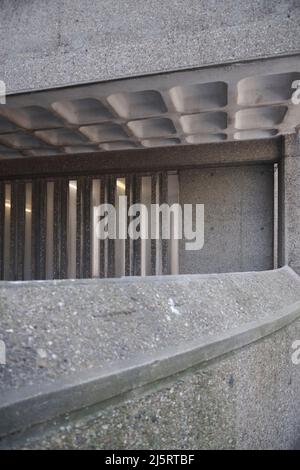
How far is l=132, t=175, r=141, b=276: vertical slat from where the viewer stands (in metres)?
9.74

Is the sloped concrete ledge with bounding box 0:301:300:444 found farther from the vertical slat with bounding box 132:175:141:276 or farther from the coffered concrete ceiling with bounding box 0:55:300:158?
the vertical slat with bounding box 132:175:141:276

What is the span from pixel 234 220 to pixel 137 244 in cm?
236

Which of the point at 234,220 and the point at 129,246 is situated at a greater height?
the point at 234,220

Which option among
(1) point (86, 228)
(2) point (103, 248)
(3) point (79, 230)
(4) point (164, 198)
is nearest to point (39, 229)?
(3) point (79, 230)

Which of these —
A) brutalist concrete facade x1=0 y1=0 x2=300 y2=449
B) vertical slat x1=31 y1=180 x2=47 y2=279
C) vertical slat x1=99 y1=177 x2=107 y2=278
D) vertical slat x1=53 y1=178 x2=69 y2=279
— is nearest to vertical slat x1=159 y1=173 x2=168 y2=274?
brutalist concrete facade x1=0 y1=0 x2=300 y2=449

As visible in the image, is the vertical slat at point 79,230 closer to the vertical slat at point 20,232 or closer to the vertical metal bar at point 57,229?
A: the vertical metal bar at point 57,229

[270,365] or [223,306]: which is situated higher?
[223,306]

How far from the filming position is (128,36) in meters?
5.45

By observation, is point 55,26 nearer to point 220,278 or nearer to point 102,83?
point 102,83

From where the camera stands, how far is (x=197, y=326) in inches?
100

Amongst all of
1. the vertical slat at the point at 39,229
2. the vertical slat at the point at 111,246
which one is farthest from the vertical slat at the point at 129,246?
the vertical slat at the point at 39,229

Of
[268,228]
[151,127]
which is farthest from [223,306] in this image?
[268,228]

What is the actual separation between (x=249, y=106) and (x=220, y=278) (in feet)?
14.1
